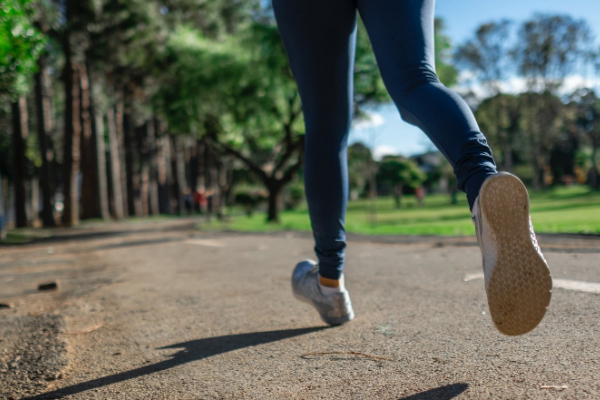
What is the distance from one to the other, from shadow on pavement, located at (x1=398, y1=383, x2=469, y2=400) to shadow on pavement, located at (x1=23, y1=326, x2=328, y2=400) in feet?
2.47

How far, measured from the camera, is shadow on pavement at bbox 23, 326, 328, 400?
5.05 ft

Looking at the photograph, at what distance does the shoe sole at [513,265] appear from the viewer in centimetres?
129

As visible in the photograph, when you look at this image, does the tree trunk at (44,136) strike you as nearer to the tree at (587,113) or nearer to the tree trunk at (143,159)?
the tree trunk at (143,159)

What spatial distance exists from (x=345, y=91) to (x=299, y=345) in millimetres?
938

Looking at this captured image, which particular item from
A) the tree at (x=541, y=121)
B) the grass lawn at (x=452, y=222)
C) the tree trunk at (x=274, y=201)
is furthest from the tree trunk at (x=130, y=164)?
the tree at (x=541, y=121)

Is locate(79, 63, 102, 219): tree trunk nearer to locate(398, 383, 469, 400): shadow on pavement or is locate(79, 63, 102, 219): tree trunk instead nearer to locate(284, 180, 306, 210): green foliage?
locate(284, 180, 306, 210): green foliage

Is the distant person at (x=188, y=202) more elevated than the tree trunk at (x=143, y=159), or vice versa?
the tree trunk at (x=143, y=159)

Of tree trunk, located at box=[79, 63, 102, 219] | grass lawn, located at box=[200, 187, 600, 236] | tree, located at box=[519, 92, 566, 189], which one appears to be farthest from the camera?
tree, located at box=[519, 92, 566, 189]

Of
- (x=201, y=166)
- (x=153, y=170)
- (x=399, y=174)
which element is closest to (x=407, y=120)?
(x=153, y=170)

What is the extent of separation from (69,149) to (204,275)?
66.0 ft

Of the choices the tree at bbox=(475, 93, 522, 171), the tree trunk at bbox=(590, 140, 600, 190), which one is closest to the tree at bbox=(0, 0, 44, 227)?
the tree trunk at bbox=(590, 140, 600, 190)

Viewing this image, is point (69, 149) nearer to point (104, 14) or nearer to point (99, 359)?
point (104, 14)

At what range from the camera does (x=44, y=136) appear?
22.2 metres

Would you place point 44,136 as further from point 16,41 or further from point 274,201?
point 16,41
